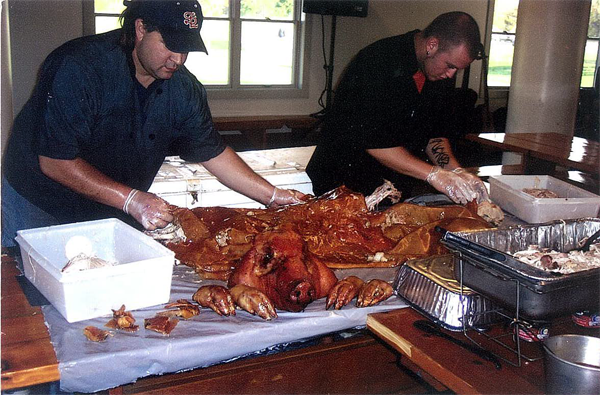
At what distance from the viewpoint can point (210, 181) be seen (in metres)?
3.63

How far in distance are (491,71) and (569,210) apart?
24.4 feet

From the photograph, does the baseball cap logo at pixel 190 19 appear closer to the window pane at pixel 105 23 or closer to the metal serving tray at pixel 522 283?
the metal serving tray at pixel 522 283

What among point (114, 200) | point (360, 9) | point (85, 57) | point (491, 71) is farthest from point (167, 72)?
point (491, 71)

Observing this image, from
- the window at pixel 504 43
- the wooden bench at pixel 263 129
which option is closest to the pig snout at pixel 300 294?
the wooden bench at pixel 263 129

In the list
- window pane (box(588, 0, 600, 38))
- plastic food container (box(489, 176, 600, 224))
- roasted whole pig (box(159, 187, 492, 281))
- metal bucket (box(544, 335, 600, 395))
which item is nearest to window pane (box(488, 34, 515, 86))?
window pane (box(588, 0, 600, 38))

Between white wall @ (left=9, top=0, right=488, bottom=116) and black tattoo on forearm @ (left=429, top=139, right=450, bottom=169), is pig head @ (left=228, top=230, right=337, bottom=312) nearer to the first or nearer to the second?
black tattoo on forearm @ (left=429, top=139, right=450, bottom=169)

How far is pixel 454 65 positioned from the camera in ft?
→ 9.57

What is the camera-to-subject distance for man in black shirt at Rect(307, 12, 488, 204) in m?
2.90

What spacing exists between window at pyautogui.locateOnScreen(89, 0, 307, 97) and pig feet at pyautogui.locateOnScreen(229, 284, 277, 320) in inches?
227

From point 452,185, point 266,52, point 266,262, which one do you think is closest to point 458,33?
point 452,185

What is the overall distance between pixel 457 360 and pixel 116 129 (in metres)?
1.62

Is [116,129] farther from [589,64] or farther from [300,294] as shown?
[589,64]

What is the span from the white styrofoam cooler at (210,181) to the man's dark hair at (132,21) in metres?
1.16

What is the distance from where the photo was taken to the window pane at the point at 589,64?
9.96 metres
